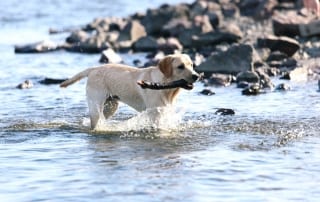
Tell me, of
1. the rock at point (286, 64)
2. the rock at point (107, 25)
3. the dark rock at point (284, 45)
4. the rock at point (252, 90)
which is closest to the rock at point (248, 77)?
the rock at point (252, 90)

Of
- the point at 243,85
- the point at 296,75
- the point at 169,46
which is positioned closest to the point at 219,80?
the point at 243,85

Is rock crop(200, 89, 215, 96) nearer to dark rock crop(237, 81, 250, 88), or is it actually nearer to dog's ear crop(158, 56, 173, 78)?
dark rock crop(237, 81, 250, 88)

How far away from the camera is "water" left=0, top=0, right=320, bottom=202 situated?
9.95 meters

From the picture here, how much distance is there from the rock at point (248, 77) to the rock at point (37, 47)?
9401 mm

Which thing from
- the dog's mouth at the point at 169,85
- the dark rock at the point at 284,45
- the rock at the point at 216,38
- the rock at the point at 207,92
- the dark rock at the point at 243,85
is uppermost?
the rock at the point at 216,38

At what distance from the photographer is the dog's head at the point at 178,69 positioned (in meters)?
12.7

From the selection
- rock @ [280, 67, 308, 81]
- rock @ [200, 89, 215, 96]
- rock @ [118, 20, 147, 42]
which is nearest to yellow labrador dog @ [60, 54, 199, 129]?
rock @ [200, 89, 215, 96]

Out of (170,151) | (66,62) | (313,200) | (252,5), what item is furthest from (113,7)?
(313,200)

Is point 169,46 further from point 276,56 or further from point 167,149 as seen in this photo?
point 167,149

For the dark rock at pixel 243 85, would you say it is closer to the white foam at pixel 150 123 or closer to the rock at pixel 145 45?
the white foam at pixel 150 123

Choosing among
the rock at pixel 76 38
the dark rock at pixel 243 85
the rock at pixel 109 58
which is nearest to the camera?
the dark rock at pixel 243 85

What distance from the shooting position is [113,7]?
45.2 meters

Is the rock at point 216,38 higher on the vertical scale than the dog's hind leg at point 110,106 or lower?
higher

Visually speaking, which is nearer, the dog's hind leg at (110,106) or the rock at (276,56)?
the dog's hind leg at (110,106)
